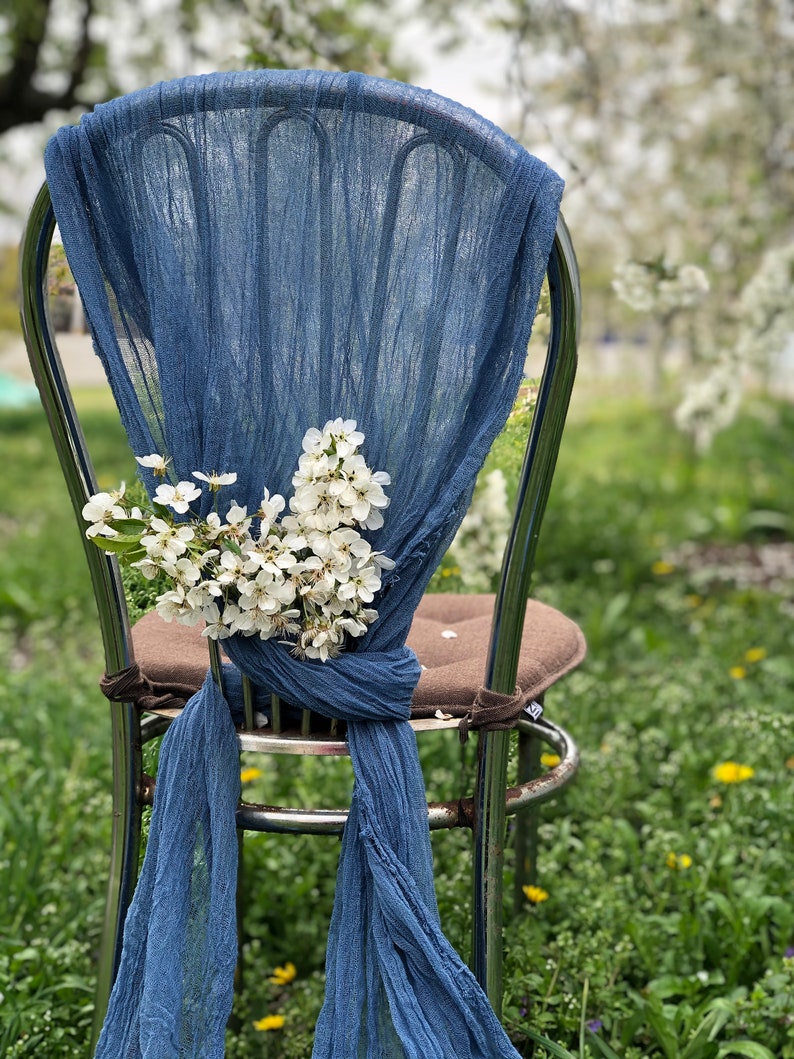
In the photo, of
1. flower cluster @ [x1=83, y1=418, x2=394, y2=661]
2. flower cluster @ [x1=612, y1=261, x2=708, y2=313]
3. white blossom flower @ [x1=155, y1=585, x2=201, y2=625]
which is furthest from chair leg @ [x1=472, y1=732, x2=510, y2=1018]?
flower cluster @ [x1=612, y1=261, x2=708, y2=313]

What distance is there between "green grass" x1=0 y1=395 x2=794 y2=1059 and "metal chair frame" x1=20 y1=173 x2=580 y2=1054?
0.29 ft

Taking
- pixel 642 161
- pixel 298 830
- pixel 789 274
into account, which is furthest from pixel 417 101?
pixel 642 161

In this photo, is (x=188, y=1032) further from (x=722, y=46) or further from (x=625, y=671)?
(x=722, y=46)

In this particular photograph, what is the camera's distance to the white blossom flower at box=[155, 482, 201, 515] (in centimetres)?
126

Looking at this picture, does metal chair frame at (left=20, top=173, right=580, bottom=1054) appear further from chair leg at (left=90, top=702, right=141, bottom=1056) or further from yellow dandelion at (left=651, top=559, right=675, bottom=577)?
yellow dandelion at (left=651, top=559, right=675, bottom=577)

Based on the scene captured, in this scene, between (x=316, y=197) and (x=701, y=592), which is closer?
(x=316, y=197)

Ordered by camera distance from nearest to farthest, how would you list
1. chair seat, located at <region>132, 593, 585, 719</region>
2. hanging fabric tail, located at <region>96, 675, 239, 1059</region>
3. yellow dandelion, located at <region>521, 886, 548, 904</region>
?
hanging fabric tail, located at <region>96, 675, 239, 1059</region>, chair seat, located at <region>132, 593, 585, 719</region>, yellow dandelion, located at <region>521, 886, 548, 904</region>

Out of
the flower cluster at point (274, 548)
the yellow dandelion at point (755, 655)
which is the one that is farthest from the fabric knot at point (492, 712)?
the yellow dandelion at point (755, 655)

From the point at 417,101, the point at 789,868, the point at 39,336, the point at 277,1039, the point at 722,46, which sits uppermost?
the point at 722,46

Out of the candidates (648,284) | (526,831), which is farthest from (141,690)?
(648,284)

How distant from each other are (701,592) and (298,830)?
3670 millimetres

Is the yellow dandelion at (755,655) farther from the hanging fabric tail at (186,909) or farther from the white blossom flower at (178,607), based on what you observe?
the white blossom flower at (178,607)

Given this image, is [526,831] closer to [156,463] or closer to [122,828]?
[122,828]

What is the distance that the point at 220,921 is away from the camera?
1.36m
